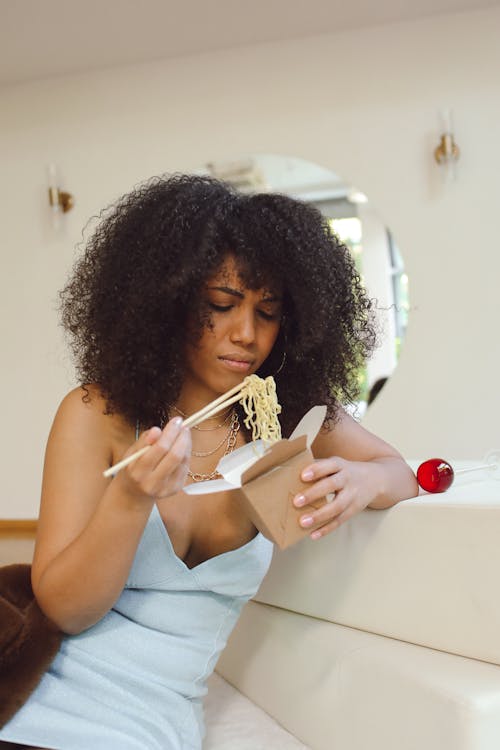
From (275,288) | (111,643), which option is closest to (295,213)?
(275,288)

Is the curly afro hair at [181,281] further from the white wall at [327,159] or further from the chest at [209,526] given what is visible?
the white wall at [327,159]

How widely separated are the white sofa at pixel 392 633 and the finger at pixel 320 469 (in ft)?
0.58

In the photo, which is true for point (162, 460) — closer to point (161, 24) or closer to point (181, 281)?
point (181, 281)

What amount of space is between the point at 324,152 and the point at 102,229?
2800 millimetres

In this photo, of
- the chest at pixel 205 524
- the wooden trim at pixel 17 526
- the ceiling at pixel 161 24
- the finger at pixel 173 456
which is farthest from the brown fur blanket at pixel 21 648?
the wooden trim at pixel 17 526

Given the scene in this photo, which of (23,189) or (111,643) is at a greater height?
(23,189)

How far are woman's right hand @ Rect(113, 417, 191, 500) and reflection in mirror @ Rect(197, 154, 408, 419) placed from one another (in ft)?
10.9

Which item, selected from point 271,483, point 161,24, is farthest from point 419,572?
point 161,24

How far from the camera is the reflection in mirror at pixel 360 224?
432cm

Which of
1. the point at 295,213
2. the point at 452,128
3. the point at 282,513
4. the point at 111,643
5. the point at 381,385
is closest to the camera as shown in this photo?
the point at 282,513

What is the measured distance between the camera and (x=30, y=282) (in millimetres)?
4465

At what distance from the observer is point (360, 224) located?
14.9 ft

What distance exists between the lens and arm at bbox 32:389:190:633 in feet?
3.04

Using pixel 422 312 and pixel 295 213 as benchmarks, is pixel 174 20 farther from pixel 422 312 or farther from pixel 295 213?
pixel 295 213
